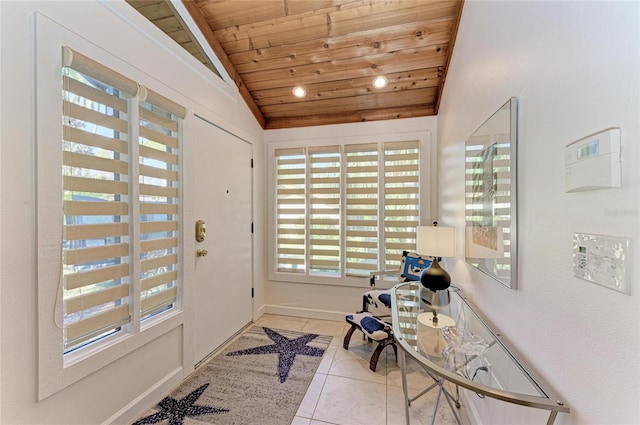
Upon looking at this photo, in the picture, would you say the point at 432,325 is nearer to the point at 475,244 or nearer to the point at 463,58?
the point at 475,244

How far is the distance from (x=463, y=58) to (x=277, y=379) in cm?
278

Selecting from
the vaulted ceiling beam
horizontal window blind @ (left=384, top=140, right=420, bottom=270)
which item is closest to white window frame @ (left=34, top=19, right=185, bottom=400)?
the vaulted ceiling beam

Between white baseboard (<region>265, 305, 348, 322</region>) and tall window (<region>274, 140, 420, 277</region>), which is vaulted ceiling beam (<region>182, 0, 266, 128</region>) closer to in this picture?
tall window (<region>274, 140, 420, 277</region>)

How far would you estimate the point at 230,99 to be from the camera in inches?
103

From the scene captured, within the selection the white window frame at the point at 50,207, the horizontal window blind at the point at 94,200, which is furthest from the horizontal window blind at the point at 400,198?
the white window frame at the point at 50,207

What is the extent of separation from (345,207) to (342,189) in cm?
22

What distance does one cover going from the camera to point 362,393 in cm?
189

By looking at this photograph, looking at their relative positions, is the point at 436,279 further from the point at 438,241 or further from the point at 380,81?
the point at 380,81

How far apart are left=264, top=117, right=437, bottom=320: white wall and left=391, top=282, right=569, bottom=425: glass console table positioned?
1.51m

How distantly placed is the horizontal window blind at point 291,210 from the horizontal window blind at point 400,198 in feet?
3.31

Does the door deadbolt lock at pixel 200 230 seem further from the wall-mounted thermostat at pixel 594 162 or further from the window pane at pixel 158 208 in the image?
the wall-mounted thermostat at pixel 594 162

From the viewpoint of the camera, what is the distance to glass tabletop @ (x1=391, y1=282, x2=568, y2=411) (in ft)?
2.75

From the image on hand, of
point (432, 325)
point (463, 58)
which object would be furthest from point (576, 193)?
point (463, 58)

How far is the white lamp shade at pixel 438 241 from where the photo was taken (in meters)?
1.76
